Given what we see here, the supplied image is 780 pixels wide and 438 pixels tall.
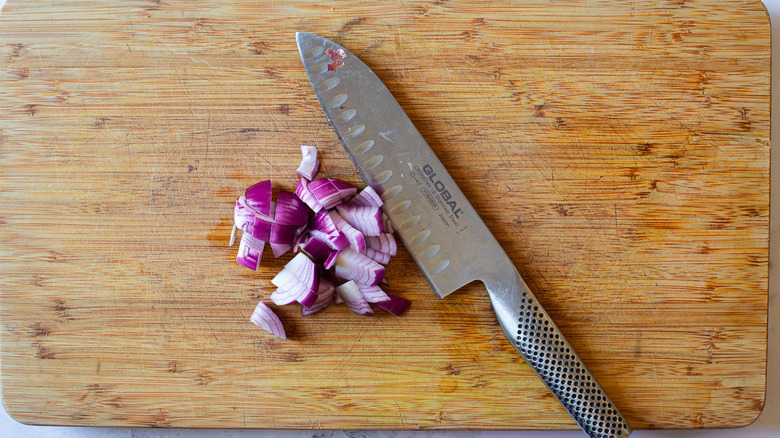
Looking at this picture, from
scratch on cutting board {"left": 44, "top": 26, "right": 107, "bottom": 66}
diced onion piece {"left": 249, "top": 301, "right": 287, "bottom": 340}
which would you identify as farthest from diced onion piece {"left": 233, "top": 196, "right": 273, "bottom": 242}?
scratch on cutting board {"left": 44, "top": 26, "right": 107, "bottom": 66}

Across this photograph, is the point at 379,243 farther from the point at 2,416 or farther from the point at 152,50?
the point at 2,416

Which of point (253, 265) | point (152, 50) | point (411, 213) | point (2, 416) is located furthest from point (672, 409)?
point (2, 416)

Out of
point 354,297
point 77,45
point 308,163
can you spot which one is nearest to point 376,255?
point 354,297

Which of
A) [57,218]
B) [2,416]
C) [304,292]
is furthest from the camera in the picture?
[2,416]

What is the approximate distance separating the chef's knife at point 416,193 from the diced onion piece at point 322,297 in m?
0.28

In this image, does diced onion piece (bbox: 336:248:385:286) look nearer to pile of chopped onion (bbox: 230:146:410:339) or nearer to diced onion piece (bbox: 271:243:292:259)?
pile of chopped onion (bbox: 230:146:410:339)

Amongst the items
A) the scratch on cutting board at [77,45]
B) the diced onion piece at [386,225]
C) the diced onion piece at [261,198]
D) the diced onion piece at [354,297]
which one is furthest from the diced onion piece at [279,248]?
the scratch on cutting board at [77,45]

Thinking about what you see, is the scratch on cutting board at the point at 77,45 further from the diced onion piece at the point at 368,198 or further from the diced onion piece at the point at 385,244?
the diced onion piece at the point at 385,244

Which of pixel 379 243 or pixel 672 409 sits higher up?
pixel 379 243

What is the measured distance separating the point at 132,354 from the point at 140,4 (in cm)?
117

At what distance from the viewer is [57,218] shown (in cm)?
167

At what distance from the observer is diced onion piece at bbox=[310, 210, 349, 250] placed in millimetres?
1569

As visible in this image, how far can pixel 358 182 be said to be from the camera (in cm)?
165

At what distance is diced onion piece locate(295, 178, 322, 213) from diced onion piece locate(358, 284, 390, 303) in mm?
289
